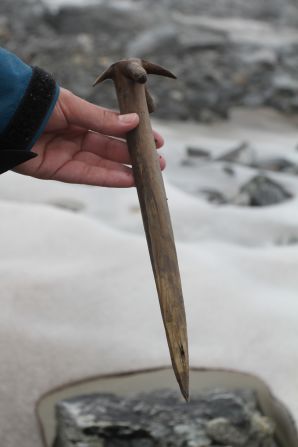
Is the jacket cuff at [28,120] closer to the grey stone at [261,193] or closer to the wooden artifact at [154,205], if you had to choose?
the wooden artifact at [154,205]

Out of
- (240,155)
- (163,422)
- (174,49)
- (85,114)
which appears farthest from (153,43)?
(163,422)

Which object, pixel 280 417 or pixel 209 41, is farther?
pixel 209 41

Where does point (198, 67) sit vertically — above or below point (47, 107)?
below

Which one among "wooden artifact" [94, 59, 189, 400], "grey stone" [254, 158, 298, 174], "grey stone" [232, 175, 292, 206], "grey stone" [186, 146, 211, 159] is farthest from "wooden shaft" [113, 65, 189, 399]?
"grey stone" [186, 146, 211, 159]

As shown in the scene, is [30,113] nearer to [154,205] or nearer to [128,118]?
[128,118]

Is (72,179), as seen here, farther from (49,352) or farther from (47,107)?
(49,352)

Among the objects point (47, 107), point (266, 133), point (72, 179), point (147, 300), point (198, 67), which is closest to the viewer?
point (47, 107)

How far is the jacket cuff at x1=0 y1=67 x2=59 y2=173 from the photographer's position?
142cm

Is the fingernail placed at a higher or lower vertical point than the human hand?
higher

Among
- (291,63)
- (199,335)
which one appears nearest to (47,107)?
(199,335)

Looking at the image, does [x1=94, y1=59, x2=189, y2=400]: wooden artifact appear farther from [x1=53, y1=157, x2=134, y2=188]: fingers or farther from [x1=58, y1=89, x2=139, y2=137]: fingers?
[x1=53, y1=157, x2=134, y2=188]: fingers

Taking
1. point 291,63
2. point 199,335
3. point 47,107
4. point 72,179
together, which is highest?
point 47,107

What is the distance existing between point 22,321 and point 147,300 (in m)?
0.40

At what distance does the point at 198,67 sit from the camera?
5.64 meters
